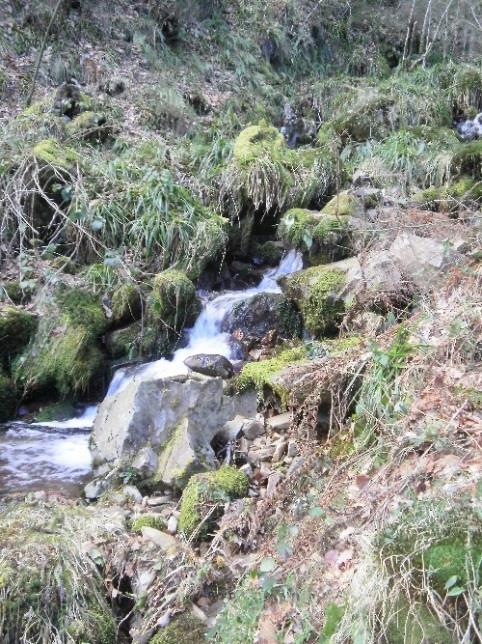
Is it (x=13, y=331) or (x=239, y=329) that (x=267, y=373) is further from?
(x=13, y=331)

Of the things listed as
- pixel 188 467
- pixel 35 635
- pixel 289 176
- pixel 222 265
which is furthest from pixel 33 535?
pixel 289 176

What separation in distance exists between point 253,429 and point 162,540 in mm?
1240

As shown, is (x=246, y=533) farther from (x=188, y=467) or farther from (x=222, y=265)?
(x=222, y=265)

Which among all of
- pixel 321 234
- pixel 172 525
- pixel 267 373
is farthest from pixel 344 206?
pixel 172 525

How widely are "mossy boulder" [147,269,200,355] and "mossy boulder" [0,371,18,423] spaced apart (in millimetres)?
1437

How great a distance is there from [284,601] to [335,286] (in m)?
3.53

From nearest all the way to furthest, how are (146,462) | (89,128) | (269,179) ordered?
(146,462)
(269,179)
(89,128)

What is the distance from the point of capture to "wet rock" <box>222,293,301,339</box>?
6.20 m

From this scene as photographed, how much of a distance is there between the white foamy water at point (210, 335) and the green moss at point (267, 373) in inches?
39.0

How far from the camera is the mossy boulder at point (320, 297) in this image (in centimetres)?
560

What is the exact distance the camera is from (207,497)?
3.44 metres

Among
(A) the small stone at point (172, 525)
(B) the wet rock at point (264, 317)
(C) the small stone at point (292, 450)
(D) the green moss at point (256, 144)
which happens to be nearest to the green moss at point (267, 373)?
(C) the small stone at point (292, 450)

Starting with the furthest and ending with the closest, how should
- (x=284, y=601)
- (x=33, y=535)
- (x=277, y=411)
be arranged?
1. (x=277, y=411)
2. (x=33, y=535)
3. (x=284, y=601)

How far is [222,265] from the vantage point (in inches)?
291
